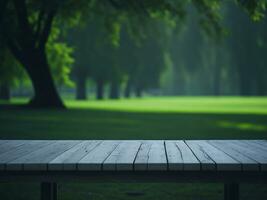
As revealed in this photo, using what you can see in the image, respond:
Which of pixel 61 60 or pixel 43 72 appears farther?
pixel 61 60

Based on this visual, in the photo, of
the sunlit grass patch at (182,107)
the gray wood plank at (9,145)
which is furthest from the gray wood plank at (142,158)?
the sunlit grass patch at (182,107)

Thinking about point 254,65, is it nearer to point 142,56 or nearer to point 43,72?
point 142,56

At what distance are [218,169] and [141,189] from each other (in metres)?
2.57

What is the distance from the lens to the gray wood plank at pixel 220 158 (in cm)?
423

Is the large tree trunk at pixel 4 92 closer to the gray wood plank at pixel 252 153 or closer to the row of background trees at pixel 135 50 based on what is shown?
the row of background trees at pixel 135 50

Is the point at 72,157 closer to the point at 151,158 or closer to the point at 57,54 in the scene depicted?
the point at 151,158

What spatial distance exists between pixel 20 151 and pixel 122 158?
1219 mm

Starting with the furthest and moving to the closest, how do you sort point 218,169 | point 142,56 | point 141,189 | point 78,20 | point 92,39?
1. point 142,56
2. point 92,39
3. point 78,20
4. point 141,189
5. point 218,169

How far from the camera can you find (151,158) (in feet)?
15.1

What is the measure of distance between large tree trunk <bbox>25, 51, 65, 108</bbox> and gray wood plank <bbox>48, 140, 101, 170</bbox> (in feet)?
68.5

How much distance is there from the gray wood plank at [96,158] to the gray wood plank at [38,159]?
31 cm

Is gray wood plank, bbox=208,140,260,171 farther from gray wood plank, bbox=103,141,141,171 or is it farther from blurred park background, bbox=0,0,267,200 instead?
gray wood plank, bbox=103,141,141,171

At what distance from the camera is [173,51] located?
72.1 m

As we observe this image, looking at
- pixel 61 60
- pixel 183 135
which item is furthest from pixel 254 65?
pixel 183 135
